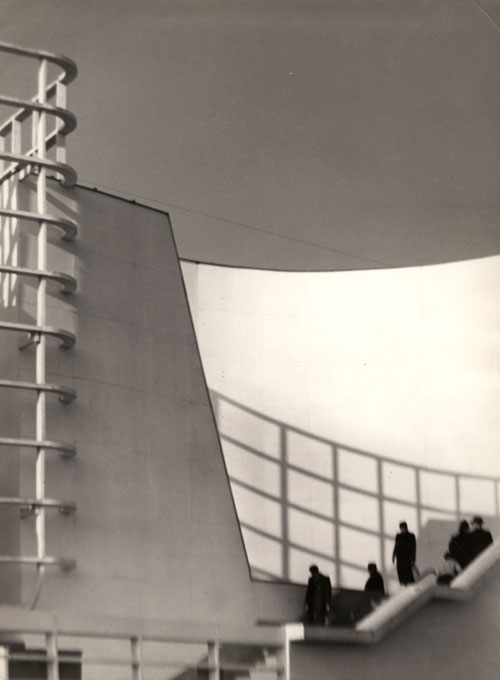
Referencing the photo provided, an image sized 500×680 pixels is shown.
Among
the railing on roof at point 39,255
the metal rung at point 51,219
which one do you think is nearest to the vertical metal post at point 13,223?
the railing on roof at point 39,255

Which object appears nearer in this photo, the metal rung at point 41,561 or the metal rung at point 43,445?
the metal rung at point 41,561

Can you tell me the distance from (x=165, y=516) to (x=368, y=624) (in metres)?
2.84

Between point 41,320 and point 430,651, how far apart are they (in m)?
6.42

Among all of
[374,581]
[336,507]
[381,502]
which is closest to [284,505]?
[336,507]

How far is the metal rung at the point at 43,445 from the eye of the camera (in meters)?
14.7

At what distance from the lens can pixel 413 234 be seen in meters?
24.0

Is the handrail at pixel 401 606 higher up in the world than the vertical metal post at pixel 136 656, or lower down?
higher up

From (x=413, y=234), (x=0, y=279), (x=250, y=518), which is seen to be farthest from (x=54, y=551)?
(x=413, y=234)

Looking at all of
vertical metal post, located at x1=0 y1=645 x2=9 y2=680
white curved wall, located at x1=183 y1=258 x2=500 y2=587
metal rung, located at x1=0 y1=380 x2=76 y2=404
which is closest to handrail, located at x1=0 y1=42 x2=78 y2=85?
metal rung, located at x1=0 y1=380 x2=76 y2=404

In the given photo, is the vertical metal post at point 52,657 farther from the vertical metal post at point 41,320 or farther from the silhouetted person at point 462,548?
the silhouetted person at point 462,548

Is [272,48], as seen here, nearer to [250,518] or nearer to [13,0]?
[13,0]

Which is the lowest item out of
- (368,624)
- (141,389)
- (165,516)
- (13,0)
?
(368,624)

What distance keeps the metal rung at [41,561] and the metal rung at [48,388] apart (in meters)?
1.93

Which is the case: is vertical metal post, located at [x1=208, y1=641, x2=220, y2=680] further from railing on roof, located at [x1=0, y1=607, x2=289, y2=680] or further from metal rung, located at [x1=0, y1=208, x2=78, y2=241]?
metal rung, located at [x1=0, y1=208, x2=78, y2=241]
